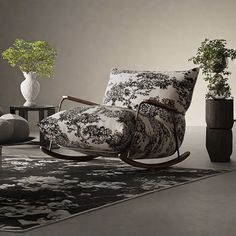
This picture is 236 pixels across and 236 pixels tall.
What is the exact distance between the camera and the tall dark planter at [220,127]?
5215 millimetres

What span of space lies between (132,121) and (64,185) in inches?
29.2

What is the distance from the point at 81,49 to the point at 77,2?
2.15ft

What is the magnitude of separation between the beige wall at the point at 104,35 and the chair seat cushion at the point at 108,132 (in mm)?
4292

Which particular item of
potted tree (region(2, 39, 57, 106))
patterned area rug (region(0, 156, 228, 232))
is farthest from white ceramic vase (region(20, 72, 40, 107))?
patterned area rug (region(0, 156, 228, 232))

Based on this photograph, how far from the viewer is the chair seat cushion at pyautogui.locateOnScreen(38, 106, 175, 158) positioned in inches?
181

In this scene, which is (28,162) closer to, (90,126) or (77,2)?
(90,126)

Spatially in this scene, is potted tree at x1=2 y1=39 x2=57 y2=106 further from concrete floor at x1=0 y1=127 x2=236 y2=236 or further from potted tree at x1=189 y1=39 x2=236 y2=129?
concrete floor at x1=0 y1=127 x2=236 y2=236

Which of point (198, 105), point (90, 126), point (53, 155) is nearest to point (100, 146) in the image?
point (90, 126)

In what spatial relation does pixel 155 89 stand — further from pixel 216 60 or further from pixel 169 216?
pixel 169 216

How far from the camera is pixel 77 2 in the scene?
31.0ft

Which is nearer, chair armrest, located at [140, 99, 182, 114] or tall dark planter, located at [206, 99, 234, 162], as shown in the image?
chair armrest, located at [140, 99, 182, 114]

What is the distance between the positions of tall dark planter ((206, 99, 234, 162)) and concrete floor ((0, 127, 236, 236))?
36.0 inches

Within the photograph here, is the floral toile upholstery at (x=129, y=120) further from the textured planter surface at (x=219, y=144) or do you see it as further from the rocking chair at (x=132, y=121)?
the textured planter surface at (x=219, y=144)

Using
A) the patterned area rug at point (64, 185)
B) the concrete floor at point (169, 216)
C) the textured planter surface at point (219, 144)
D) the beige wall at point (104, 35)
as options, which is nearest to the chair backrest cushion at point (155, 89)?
the textured planter surface at point (219, 144)
